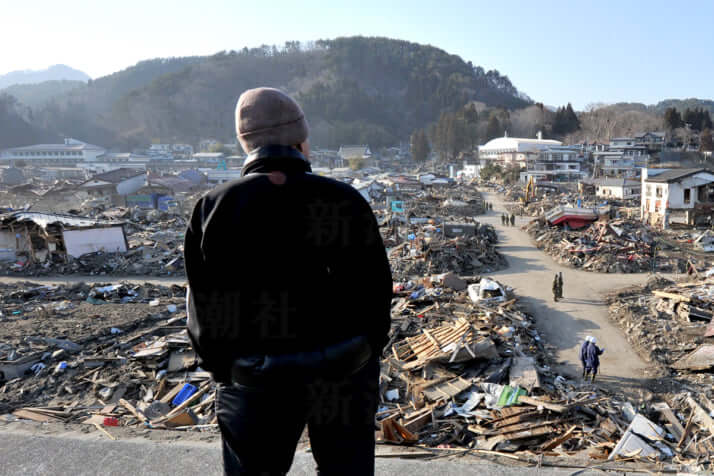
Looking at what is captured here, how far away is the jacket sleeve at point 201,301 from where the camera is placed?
5.10 feet

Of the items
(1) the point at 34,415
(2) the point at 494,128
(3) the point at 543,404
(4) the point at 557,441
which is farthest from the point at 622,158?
(1) the point at 34,415

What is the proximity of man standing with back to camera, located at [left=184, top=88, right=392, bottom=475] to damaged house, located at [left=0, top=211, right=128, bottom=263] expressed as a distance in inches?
812

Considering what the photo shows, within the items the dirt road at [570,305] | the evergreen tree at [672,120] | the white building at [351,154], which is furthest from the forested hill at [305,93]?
the dirt road at [570,305]

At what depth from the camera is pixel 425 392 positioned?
6871 mm

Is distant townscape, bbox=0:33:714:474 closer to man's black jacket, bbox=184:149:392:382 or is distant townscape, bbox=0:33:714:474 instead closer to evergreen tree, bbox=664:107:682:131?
man's black jacket, bbox=184:149:392:382

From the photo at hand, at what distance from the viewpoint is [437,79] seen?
429 feet

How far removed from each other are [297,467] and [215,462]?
0.53 meters

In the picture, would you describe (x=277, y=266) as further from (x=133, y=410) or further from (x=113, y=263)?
(x=113, y=263)

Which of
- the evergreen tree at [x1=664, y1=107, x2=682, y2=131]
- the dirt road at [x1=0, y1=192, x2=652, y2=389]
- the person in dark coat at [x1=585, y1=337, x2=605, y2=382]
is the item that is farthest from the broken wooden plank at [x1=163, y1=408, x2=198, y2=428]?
the evergreen tree at [x1=664, y1=107, x2=682, y2=131]

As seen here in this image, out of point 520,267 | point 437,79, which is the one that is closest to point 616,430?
point 520,267

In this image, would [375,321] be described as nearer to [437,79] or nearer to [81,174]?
[81,174]

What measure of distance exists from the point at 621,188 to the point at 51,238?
40.5 m

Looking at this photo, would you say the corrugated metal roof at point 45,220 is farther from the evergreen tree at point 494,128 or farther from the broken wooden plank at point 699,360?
the evergreen tree at point 494,128

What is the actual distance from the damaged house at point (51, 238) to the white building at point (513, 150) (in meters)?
54.3
